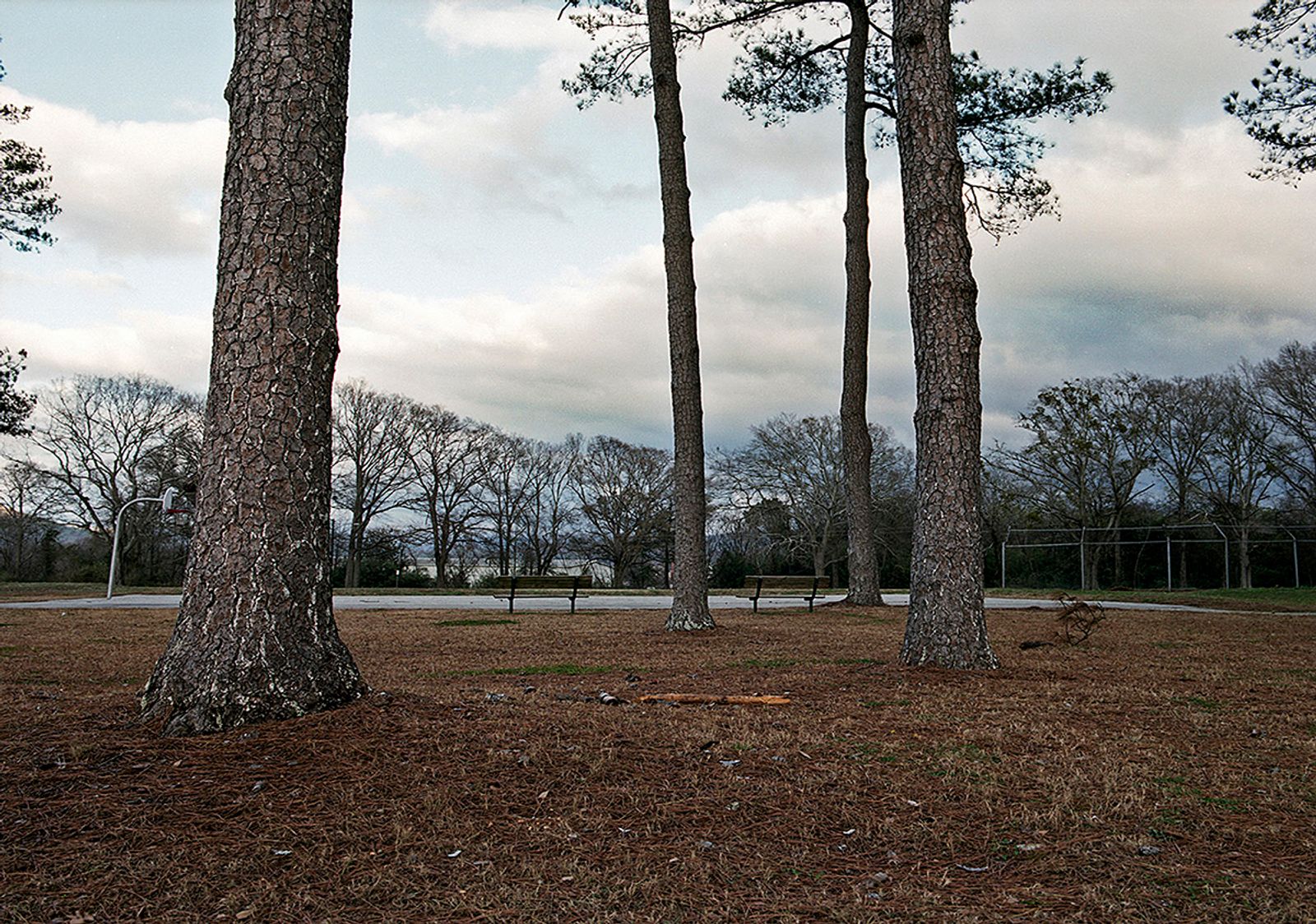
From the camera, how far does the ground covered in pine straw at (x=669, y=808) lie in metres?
2.42

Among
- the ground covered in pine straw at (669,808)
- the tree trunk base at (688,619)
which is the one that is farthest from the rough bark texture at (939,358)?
the tree trunk base at (688,619)

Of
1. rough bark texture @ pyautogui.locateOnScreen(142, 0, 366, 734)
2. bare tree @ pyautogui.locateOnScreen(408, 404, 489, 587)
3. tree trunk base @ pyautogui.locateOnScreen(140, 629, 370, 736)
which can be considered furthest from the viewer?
bare tree @ pyautogui.locateOnScreen(408, 404, 489, 587)

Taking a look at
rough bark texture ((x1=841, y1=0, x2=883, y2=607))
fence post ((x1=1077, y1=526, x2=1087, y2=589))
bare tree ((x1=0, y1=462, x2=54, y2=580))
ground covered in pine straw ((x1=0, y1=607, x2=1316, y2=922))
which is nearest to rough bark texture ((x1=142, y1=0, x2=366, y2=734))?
ground covered in pine straw ((x1=0, y1=607, x2=1316, y2=922))

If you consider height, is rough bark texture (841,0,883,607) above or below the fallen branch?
above

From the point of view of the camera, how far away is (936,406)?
6.73m

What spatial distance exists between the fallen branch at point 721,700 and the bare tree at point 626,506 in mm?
36597

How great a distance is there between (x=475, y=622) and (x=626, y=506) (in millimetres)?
30197

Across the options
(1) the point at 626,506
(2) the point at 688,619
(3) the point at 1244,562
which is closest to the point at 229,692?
(2) the point at 688,619

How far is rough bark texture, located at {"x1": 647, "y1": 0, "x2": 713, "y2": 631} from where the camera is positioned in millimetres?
10695

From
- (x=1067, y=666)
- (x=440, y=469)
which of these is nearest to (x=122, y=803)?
(x=1067, y=666)

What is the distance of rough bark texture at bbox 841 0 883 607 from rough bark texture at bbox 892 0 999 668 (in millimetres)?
8524

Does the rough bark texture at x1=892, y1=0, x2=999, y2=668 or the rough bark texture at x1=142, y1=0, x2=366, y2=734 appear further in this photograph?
the rough bark texture at x1=892, y1=0, x2=999, y2=668

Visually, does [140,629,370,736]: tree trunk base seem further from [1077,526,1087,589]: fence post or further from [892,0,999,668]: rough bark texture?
[1077,526,1087,589]: fence post

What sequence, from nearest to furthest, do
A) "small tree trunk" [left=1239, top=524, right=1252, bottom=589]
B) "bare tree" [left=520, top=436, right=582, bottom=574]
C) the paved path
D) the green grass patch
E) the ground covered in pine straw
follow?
1. the ground covered in pine straw
2. the green grass patch
3. the paved path
4. "small tree trunk" [left=1239, top=524, right=1252, bottom=589]
5. "bare tree" [left=520, top=436, right=582, bottom=574]
